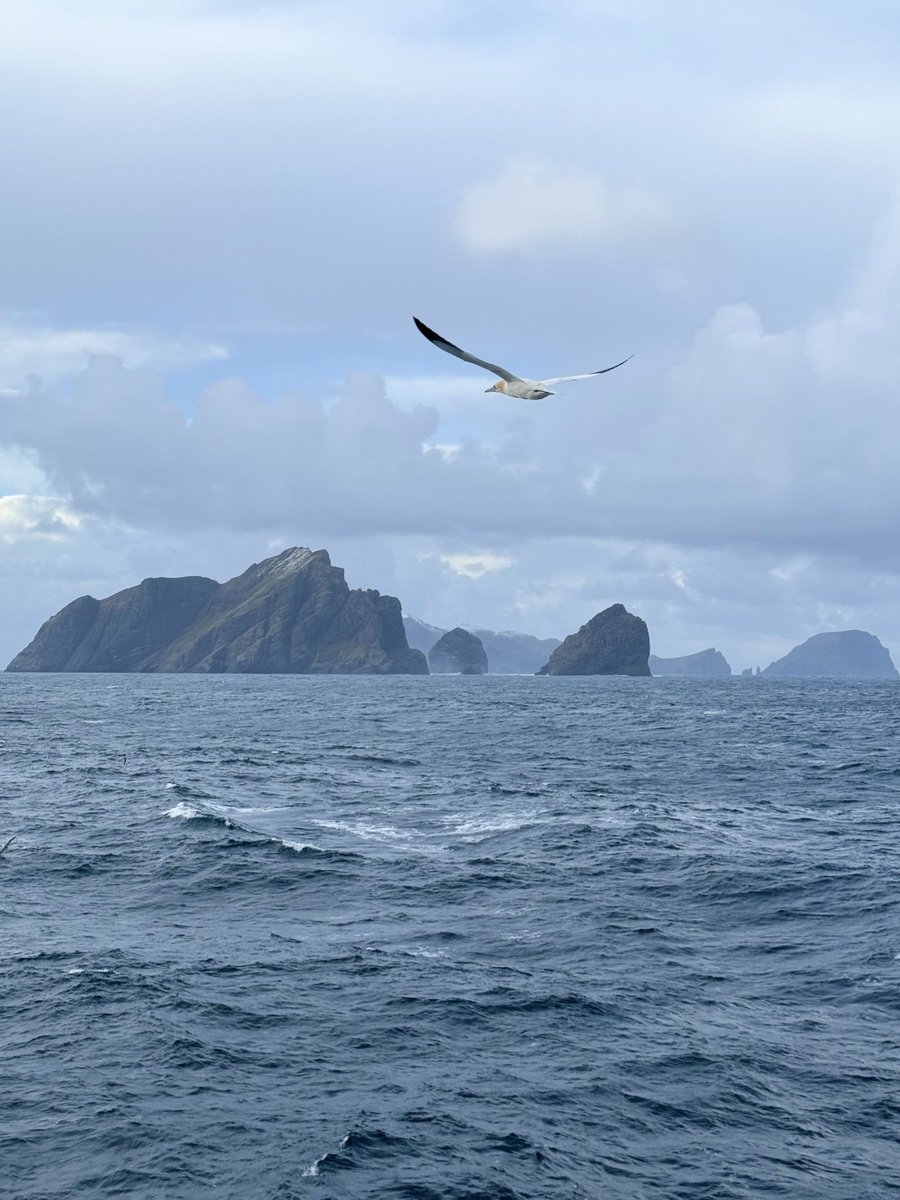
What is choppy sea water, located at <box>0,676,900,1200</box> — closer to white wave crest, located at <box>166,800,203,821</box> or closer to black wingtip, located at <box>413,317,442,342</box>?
white wave crest, located at <box>166,800,203,821</box>

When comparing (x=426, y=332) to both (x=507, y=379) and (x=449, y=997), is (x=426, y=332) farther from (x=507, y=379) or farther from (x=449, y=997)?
(x=449, y=997)

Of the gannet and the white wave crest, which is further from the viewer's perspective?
the white wave crest

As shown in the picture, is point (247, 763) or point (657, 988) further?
point (247, 763)

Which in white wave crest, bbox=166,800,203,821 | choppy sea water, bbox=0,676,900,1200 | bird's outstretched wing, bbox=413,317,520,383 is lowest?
choppy sea water, bbox=0,676,900,1200

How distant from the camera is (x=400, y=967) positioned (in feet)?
130

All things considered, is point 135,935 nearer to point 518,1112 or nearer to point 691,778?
point 518,1112

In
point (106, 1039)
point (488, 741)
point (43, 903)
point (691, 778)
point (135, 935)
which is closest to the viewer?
point (106, 1039)

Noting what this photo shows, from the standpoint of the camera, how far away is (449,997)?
36.8 m

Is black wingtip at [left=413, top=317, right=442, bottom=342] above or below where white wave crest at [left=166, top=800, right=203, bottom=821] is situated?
above

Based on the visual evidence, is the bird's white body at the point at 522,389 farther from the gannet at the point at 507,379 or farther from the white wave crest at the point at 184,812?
the white wave crest at the point at 184,812

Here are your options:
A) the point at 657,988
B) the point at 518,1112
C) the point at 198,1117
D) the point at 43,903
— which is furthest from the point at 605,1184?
the point at 43,903

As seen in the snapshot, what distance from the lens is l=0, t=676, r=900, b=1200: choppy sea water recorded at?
27172 mm

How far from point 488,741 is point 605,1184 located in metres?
94.5

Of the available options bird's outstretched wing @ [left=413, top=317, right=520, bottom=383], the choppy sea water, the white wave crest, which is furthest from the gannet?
the white wave crest
